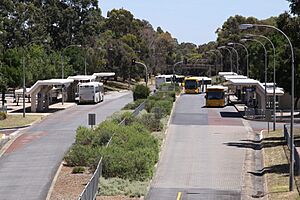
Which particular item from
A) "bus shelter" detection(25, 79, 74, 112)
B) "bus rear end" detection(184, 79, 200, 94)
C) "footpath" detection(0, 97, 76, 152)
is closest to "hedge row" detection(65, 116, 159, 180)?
"footpath" detection(0, 97, 76, 152)

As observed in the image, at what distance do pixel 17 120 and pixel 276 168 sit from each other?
99.3 ft

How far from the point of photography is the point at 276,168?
32.6 metres

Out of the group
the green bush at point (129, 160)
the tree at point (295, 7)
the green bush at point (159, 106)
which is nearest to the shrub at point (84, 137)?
the green bush at point (129, 160)

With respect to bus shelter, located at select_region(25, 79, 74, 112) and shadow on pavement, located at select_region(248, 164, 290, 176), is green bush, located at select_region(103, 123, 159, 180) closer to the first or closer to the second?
shadow on pavement, located at select_region(248, 164, 290, 176)

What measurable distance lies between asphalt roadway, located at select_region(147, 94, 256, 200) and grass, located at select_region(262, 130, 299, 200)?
1288mm

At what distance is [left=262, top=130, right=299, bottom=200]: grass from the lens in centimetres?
2623

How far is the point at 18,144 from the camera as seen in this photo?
4278 cm

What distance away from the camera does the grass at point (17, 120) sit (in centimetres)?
5507

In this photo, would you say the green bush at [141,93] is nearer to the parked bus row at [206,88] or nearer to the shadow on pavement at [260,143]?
the parked bus row at [206,88]

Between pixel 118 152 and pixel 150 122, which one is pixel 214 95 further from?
pixel 118 152

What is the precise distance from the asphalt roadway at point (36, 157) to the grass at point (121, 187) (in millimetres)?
2366

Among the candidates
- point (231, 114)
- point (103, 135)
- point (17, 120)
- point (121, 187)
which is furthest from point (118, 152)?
point (231, 114)

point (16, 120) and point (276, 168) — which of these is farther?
point (16, 120)

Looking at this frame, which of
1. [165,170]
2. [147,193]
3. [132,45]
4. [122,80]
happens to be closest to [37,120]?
[165,170]
